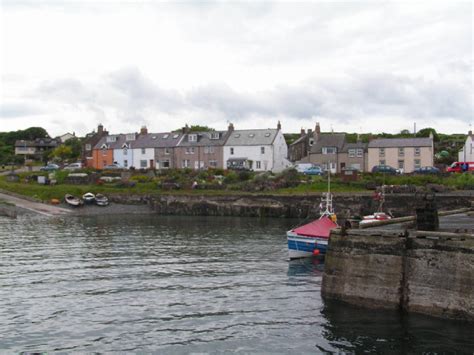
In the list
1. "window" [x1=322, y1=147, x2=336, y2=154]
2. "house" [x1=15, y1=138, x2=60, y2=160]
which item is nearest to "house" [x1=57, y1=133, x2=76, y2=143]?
"house" [x1=15, y1=138, x2=60, y2=160]

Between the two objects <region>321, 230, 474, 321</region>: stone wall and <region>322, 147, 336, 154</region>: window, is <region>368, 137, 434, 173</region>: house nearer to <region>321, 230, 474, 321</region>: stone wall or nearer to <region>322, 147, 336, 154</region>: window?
<region>322, 147, 336, 154</region>: window

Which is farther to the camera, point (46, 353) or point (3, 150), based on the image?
point (3, 150)

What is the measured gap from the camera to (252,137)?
320 ft

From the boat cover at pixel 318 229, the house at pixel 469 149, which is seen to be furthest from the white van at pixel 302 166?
the boat cover at pixel 318 229

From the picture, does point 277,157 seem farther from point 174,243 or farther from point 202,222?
point 174,243

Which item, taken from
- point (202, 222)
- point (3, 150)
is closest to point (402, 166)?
point (202, 222)

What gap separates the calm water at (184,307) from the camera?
18.3 metres

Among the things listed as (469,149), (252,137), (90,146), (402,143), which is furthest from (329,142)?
(90,146)

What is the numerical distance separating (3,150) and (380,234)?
6100 inches

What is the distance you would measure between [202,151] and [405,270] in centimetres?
8101

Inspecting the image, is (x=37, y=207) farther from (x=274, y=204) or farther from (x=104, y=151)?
(x=104, y=151)

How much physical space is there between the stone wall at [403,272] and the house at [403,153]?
6813 centimetres

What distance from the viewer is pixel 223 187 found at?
78562 mm

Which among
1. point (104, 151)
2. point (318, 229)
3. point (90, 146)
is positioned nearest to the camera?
point (318, 229)
